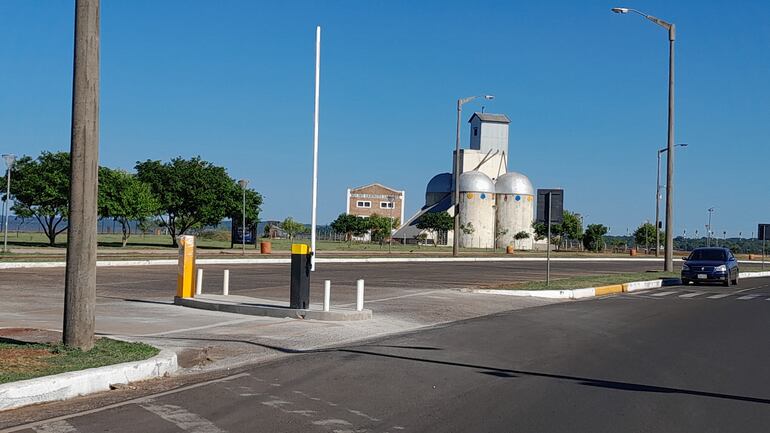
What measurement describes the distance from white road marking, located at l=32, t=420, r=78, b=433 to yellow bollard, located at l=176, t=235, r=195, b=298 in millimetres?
12006

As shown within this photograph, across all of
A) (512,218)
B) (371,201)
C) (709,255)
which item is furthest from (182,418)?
(371,201)

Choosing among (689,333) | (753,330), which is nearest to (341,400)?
(689,333)

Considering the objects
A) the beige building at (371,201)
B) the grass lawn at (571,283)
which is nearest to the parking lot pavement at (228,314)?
the grass lawn at (571,283)

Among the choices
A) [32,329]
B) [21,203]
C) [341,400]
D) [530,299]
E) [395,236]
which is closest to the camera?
[341,400]

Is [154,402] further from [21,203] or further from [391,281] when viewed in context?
[21,203]

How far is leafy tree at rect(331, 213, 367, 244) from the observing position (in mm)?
111312

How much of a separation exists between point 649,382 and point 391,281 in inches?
788

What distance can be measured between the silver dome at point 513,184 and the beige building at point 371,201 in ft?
73.0

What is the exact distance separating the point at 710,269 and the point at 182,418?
3071 cm

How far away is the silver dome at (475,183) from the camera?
105 m

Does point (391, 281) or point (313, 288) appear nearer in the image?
point (313, 288)

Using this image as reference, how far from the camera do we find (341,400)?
8867 mm

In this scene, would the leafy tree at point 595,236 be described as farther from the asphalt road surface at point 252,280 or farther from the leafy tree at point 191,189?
the asphalt road surface at point 252,280

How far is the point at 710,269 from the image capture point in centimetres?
3438
